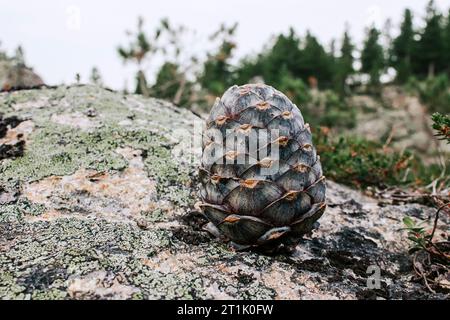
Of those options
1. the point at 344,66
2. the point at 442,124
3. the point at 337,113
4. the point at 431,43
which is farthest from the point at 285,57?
the point at 442,124

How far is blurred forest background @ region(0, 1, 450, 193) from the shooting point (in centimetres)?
408

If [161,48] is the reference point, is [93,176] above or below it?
below

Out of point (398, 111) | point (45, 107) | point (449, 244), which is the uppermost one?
point (45, 107)

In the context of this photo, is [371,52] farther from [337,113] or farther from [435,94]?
[337,113]

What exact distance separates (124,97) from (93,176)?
1.49 m

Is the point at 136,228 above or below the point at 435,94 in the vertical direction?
above

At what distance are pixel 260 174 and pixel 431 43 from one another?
33.8m

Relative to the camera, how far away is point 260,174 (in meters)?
2.01

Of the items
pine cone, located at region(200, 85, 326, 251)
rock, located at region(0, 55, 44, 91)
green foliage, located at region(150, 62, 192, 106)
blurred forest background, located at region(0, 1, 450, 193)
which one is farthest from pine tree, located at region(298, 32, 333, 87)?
pine cone, located at region(200, 85, 326, 251)

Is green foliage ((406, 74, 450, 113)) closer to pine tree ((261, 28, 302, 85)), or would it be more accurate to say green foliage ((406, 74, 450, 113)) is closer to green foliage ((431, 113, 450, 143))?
pine tree ((261, 28, 302, 85))

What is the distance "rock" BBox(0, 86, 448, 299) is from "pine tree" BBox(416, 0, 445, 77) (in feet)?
104
